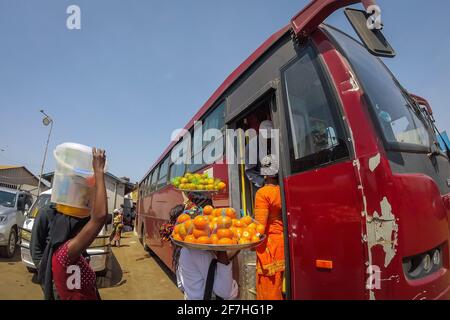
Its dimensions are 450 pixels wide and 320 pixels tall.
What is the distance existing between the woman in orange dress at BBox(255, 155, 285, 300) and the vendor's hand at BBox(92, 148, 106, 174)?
1589 mm

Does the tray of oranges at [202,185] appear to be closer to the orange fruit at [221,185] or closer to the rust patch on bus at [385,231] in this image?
the orange fruit at [221,185]

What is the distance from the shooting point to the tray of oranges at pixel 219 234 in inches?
83.3

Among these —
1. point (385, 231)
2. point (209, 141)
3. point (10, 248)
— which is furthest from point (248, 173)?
point (10, 248)

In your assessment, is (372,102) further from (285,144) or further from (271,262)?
(271,262)

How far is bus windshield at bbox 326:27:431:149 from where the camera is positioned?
7.23 ft

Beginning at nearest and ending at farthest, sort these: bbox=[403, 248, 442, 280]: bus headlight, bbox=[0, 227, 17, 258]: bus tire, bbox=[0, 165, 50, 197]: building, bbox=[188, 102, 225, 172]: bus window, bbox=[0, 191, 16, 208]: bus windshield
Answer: bbox=[403, 248, 442, 280]: bus headlight < bbox=[188, 102, 225, 172]: bus window < bbox=[0, 227, 17, 258]: bus tire < bbox=[0, 191, 16, 208]: bus windshield < bbox=[0, 165, 50, 197]: building

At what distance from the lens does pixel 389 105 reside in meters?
2.49

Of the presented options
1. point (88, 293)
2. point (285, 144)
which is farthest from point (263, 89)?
point (88, 293)

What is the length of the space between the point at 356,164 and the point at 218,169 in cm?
240

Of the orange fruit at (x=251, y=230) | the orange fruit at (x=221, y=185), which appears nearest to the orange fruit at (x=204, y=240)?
the orange fruit at (x=251, y=230)

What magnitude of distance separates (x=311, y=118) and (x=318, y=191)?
0.65 metres

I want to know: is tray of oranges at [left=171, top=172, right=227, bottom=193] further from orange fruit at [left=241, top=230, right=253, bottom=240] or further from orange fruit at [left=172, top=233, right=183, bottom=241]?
orange fruit at [left=241, top=230, right=253, bottom=240]

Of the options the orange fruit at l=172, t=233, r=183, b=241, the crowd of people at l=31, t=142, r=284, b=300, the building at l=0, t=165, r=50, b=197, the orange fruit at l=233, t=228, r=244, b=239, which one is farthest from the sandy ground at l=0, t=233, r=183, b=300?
the building at l=0, t=165, r=50, b=197
